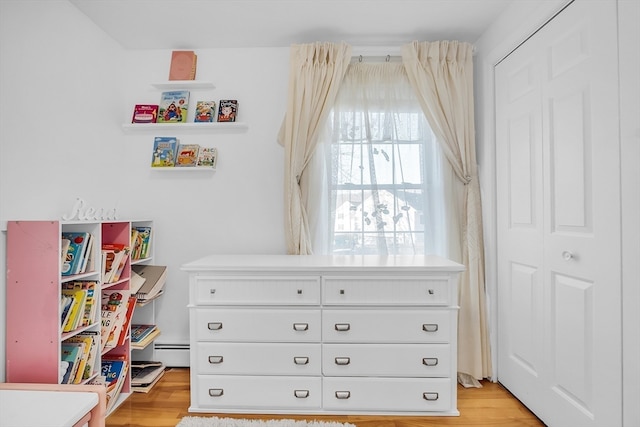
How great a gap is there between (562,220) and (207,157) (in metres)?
2.30

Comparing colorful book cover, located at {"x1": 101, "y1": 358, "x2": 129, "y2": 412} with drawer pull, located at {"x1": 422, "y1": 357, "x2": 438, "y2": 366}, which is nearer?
drawer pull, located at {"x1": 422, "y1": 357, "x2": 438, "y2": 366}

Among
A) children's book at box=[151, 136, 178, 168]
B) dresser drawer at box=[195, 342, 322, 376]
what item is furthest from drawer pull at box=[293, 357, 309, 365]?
children's book at box=[151, 136, 178, 168]

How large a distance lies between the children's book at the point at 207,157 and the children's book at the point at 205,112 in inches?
8.7

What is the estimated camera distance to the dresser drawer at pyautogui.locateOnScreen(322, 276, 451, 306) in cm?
208

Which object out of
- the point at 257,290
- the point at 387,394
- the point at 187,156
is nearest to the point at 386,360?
the point at 387,394

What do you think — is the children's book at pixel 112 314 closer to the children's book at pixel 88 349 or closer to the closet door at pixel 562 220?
the children's book at pixel 88 349

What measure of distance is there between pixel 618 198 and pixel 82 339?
2.67 metres

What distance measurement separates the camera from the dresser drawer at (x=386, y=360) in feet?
6.77

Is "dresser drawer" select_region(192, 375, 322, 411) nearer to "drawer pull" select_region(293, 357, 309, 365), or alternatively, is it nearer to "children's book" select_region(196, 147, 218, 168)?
"drawer pull" select_region(293, 357, 309, 365)

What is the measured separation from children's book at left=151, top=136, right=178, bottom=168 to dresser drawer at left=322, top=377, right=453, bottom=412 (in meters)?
1.89

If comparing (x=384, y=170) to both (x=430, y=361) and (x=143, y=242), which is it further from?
(x=143, y=242)

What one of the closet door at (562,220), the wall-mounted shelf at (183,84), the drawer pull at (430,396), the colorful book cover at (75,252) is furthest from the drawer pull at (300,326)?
the wall-mounted shelf at (183,84)

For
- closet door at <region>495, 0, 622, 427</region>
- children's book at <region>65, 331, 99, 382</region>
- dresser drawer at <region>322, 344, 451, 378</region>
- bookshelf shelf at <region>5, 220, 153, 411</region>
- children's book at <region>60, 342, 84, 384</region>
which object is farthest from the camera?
dresser drawer at <region>322, 344, 451, 378</region>

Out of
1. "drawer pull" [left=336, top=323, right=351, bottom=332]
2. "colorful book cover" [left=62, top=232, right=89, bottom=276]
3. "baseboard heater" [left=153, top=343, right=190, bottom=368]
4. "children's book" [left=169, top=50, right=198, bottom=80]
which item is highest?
"children's book" [left=169, top=50, right=198, bottom=80]
